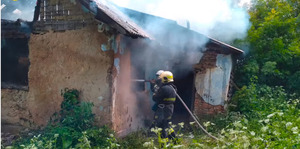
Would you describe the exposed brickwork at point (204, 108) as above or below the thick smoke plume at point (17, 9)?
below

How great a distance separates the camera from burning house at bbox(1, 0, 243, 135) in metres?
5.96

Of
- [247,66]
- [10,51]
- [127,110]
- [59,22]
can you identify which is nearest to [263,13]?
[247,66]

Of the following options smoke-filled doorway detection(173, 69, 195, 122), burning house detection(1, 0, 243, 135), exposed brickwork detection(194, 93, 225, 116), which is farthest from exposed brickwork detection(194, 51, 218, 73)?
smoke-filled doorway detection(173, 69, 195, 122)

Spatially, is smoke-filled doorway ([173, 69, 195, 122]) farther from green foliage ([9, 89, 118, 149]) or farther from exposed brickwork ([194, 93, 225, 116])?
green foliage ([9, 89, 118, 149])

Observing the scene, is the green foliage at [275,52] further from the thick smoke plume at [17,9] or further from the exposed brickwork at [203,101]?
the thick smoke plume at [17,9]

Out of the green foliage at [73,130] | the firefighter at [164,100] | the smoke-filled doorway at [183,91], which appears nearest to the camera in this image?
the green foliage at [73,130]

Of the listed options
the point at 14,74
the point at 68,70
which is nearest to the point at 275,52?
the point at 68,70

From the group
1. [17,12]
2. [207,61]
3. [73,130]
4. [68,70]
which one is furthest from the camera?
[17,12]

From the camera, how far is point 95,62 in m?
6.04

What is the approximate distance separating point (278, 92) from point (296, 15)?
168 inches

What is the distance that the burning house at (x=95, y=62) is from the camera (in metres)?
5.96

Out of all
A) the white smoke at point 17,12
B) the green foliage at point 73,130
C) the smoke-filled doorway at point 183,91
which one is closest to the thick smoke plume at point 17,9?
the white smoke at point 17,12

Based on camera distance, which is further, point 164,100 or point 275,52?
point 275,52

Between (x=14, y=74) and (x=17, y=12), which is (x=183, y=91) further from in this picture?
(x=17, y=12)
